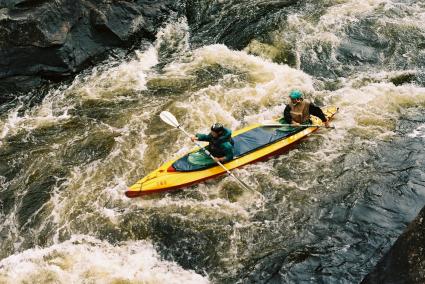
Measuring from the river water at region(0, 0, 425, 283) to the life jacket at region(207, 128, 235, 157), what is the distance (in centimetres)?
52

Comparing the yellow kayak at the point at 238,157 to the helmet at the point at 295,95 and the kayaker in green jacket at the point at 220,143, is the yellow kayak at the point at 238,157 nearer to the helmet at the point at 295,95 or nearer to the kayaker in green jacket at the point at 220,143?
the kayaker in green jacket at the point at 220,143

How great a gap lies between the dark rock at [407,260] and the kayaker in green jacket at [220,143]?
141 inches

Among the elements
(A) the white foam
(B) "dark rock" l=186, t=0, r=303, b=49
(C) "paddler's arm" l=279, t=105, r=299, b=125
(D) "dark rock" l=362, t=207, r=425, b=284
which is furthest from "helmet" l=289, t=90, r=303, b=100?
(D) "dark rock" l=362, t=207, r=425, b=284

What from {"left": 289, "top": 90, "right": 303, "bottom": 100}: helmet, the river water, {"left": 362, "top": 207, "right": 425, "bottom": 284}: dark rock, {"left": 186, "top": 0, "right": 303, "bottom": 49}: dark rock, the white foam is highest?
{"left": 186, "top": 0, "right": 303, "bottom": 49}: dark rock

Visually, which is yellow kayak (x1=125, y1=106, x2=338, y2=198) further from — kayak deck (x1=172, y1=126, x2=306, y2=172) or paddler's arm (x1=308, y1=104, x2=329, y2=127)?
paddler's arm (x1=308, y1=104, x2=329, y2=127)

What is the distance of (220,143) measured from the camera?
820 cm

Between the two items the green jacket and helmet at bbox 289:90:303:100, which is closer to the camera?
the green jacket

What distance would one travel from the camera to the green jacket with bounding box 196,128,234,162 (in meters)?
8.18

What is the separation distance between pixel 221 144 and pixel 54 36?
5194 millimetres

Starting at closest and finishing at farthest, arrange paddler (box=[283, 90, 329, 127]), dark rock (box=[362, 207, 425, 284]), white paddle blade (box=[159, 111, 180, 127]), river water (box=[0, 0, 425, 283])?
dark rock (box=[362, 207, 425, 284])
river water (box=[0, 0, 425, 283])
white paddle blade (box=[159, 111, 180, 127])
paddler (box=[283, 90, 329, 127])

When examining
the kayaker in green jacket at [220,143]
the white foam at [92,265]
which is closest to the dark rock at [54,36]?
the kayaker in green jacket at [220,143]

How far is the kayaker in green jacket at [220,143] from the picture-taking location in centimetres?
814

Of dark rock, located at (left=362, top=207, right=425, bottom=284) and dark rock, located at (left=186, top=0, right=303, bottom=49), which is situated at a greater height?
dark rock, located at (left=186, top=0, right=303, bottom=49)

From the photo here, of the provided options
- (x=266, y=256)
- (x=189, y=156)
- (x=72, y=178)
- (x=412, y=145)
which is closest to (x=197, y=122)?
(x=189, y=156)
